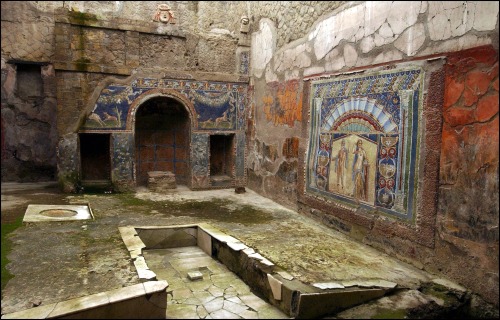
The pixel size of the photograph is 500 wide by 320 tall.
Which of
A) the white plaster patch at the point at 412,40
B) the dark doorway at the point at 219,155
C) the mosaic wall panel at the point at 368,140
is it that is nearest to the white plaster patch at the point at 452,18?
the white plaster patch at the point at 412,40

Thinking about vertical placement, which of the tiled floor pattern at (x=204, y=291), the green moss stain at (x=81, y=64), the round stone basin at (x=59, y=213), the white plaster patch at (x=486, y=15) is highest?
the green moss stain at (x=81, y=64)

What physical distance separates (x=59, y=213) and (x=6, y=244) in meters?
1.32

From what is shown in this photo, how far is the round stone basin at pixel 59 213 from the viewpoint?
509cm

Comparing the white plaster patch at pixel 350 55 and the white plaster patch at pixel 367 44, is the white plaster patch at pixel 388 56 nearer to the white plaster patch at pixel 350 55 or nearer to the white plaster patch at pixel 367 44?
the white plaster patch at pixel 367 44

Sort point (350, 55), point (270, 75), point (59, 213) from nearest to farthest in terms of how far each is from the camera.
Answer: point (350, 55)
point (59, 213)
point (270, 75)

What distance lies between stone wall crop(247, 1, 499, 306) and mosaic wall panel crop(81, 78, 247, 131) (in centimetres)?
259

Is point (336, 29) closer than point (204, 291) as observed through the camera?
No

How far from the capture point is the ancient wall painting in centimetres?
584

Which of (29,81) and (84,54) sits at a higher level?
(84,54)

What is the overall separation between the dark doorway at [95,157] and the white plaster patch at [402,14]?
558 cm

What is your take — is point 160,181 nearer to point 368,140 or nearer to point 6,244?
point 6,244

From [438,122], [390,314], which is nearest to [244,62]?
[438,122]

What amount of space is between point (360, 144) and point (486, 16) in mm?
1786

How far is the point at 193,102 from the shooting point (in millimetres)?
7344
